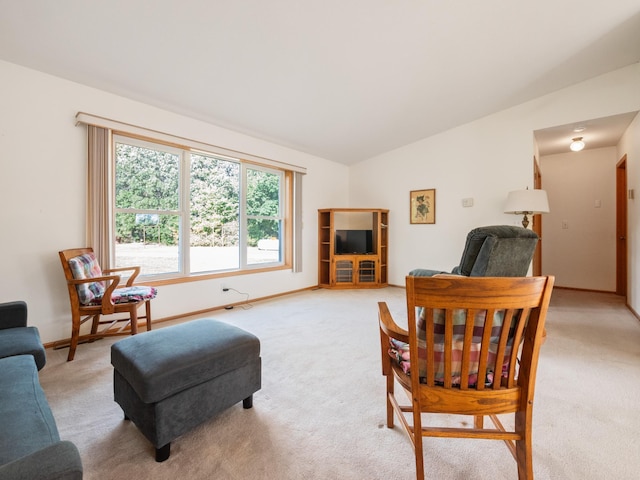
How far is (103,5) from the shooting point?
1.94m

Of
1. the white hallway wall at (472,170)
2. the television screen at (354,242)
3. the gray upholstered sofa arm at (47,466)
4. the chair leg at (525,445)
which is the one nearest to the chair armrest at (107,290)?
the gray upholstered sofa arm at (47,466)

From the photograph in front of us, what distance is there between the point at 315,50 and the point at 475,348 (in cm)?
260

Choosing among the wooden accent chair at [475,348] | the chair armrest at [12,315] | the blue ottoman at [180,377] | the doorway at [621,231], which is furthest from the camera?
the doorway at [621,231]

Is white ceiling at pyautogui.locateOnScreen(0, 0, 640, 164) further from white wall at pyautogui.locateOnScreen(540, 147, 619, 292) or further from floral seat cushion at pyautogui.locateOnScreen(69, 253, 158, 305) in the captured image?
white wall at pyautogui.locateOnScreen(540, 147, 619, 292)

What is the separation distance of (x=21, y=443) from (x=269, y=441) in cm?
95

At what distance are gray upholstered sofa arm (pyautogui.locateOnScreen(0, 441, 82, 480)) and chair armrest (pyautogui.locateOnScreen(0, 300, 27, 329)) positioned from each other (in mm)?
1729

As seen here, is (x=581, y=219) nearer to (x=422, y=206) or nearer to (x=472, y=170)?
(x=472, y=170)

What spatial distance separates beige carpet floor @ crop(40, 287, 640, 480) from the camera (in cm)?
129

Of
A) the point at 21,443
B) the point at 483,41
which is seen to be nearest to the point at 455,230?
the point at 483,41

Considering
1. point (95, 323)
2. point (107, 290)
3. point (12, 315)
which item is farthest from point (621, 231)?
point (12, 315)

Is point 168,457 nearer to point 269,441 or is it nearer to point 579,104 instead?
point 269,441

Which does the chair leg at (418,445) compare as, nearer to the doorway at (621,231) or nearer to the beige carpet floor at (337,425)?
the beige carpet floor at (337,425)

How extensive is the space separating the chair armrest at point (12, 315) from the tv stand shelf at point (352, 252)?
391cm

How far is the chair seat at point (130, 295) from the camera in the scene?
2.47 metres
